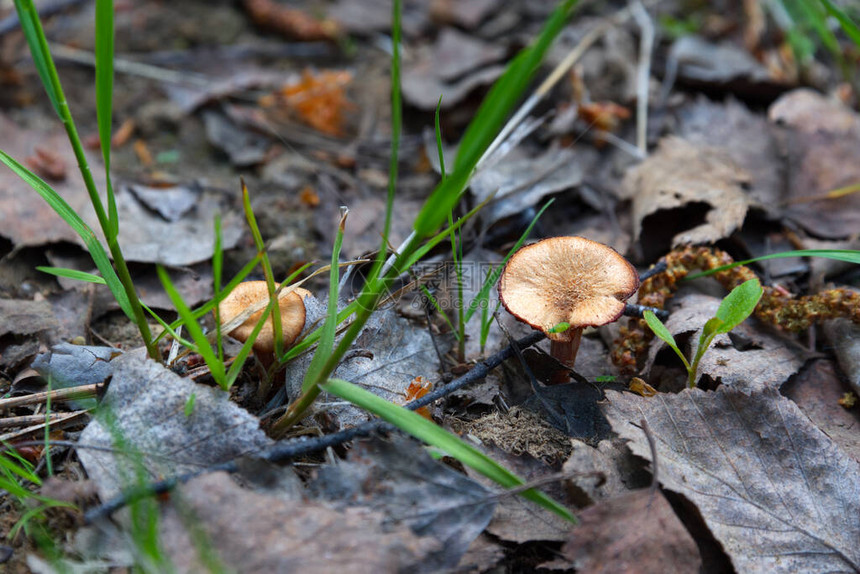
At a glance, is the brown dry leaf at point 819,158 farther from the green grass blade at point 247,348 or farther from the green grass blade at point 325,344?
the green grass blade at point 247,348

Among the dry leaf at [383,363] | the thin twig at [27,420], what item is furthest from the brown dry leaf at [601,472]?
the thin twig at [27,420]

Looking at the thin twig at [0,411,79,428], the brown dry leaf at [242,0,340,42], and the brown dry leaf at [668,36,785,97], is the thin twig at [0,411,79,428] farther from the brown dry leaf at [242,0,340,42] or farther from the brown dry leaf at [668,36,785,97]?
the brown dry leaf at [668,36,785,97]

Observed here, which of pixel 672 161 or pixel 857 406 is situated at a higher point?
pixel 672 161

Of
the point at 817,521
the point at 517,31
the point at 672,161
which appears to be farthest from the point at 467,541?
the point at 517,31

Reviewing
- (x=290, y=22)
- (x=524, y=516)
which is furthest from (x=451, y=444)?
(x=290, y=22)

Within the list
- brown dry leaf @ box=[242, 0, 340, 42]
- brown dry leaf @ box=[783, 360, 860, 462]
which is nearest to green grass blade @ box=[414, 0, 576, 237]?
brown dry leaf @ box=[783, 360, 860, 462]

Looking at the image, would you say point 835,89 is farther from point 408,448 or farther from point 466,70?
point 408,448
